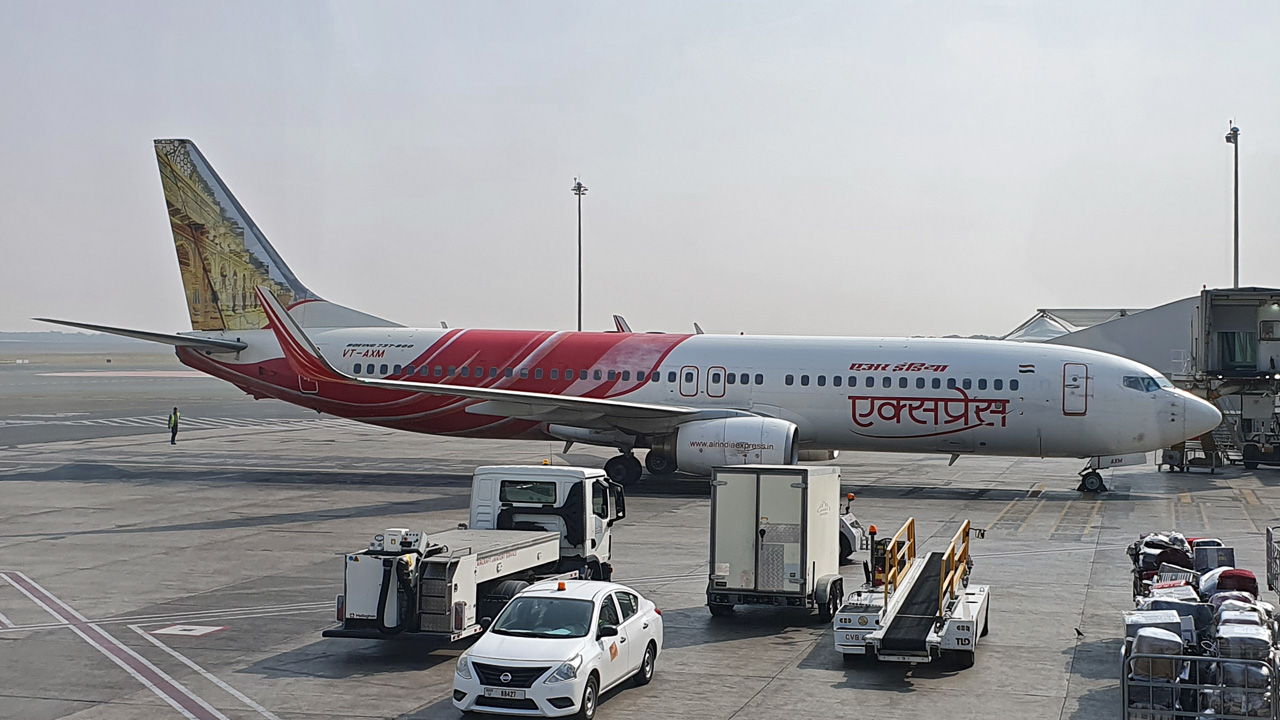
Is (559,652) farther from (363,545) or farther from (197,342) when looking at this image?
(197,342)

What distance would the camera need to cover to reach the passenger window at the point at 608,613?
15.2 meters

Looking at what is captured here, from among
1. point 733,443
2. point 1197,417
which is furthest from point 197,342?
point 1197,417

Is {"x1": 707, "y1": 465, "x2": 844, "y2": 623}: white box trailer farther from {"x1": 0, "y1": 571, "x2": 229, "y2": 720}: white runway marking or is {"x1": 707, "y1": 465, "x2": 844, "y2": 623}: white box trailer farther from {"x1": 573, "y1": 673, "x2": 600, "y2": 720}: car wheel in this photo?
{"x1": 0, "y1": 571, "x2": 229, "y2": 720}: white runway marking

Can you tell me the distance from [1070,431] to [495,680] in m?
25.5

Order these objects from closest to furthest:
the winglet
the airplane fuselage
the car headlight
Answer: the car headlight
the winglet
the airplane fuselage

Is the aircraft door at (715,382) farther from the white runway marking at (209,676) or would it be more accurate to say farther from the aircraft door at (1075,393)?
the white runway marking at (209,676)

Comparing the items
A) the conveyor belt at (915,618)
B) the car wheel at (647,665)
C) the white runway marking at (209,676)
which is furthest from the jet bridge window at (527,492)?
the conveyor belt at (915,618)

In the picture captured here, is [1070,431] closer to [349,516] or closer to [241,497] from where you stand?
[349,516]

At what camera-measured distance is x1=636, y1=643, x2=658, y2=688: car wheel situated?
1591cm

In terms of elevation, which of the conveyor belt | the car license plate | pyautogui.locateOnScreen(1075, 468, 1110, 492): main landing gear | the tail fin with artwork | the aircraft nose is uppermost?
the tail fin with artwork

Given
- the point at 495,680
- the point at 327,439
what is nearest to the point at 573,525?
the point at 495,680

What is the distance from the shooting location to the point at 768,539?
765 inches

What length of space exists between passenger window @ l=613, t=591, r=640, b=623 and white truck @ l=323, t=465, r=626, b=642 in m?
2.30

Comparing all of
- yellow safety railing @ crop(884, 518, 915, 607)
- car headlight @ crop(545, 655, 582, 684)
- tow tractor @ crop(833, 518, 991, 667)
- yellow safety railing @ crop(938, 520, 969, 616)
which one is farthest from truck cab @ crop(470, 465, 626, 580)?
car headlight @ crop(545, 655, 582, 684)
